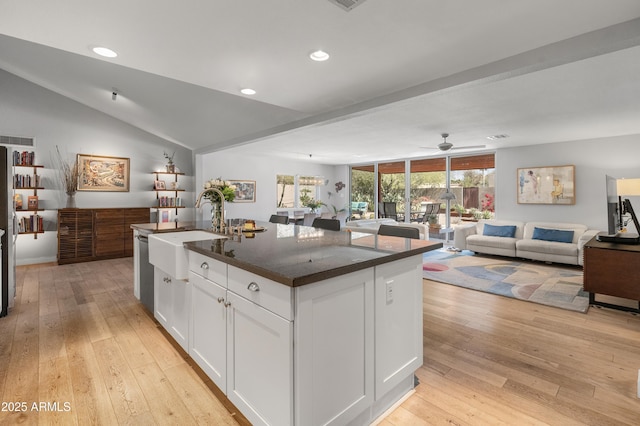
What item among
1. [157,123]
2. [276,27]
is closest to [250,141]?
[157,123]

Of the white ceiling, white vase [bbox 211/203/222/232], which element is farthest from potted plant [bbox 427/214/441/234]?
white vase [bbox 211/203/222/232]

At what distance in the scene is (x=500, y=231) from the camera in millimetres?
6352

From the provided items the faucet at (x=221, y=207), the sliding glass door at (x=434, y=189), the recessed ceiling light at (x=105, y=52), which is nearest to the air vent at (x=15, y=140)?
the recessed ceiling light at (x=105, y=52)

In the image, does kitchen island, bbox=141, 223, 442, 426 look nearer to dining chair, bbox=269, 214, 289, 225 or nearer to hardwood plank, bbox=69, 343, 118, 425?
hardwood plank, bbox=69, 343, 118, 425

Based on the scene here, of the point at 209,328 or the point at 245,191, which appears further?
the point at 245,191

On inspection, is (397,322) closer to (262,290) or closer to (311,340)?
(311,340)

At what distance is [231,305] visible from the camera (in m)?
1.65

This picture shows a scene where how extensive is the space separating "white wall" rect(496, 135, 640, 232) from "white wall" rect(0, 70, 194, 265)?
8.07 metres

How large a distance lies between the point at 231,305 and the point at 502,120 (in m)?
4.66

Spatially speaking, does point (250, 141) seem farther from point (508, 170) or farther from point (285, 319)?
point (508, 170)

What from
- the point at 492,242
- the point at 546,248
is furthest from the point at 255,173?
the point at 546,248

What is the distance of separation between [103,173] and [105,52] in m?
4.75

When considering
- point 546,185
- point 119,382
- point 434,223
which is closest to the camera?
point 119,382

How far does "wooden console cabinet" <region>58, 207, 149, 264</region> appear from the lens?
5.61m
